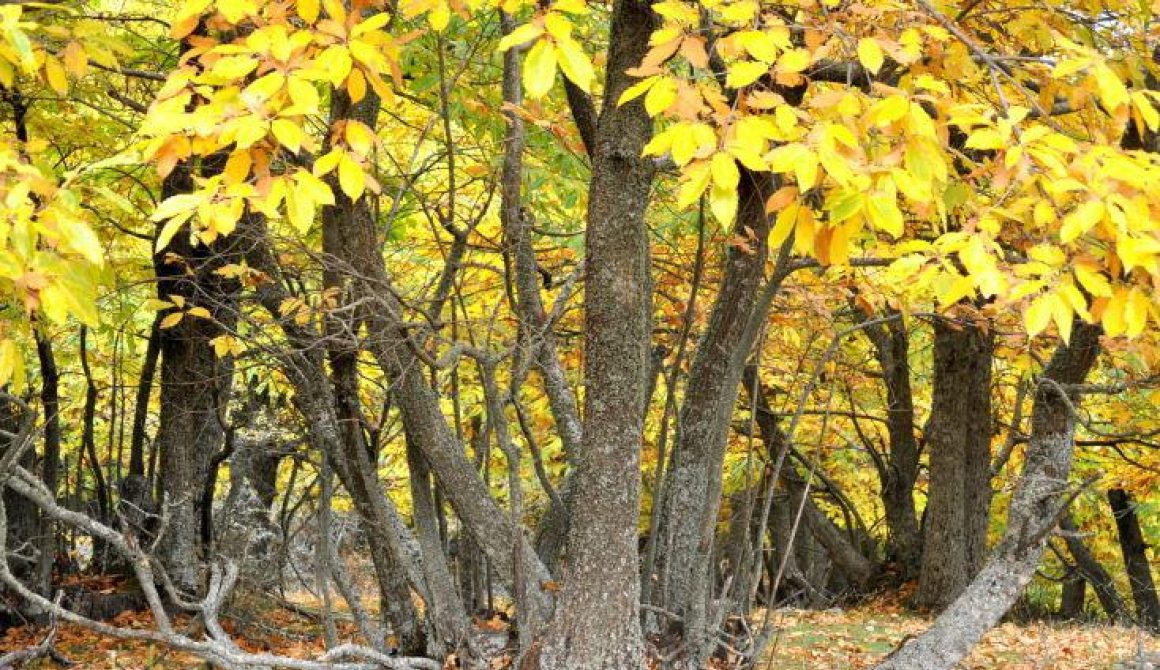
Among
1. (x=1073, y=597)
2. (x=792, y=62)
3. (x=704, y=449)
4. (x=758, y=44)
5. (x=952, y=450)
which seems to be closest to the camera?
(x=758, y=44)

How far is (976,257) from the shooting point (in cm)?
271

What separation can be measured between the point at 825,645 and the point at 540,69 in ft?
21.8

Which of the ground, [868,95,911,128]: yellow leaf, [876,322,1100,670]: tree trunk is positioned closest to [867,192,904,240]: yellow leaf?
[868,95,911,128]: yellow leaf

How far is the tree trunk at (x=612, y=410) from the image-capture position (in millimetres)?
4406

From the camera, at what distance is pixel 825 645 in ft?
27.1

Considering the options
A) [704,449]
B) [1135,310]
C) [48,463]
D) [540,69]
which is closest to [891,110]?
[1135,310]

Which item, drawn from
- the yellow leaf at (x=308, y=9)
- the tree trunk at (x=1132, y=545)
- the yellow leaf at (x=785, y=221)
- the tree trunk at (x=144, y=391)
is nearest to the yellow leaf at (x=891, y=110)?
the yellow leaf at (x=785, y=221)

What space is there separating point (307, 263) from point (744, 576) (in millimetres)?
3269

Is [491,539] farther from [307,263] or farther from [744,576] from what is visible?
[307,263]

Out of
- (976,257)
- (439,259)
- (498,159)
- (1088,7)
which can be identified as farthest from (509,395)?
(439,259)

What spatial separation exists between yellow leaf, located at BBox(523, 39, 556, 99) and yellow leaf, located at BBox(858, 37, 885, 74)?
0.89 metres

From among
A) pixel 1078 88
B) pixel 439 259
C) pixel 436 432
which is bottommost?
pixel 436 432

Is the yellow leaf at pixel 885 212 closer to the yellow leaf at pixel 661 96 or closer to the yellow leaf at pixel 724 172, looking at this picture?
the yellow leaf at pixel 724 172

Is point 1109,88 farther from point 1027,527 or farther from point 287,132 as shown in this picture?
point 1027,527
